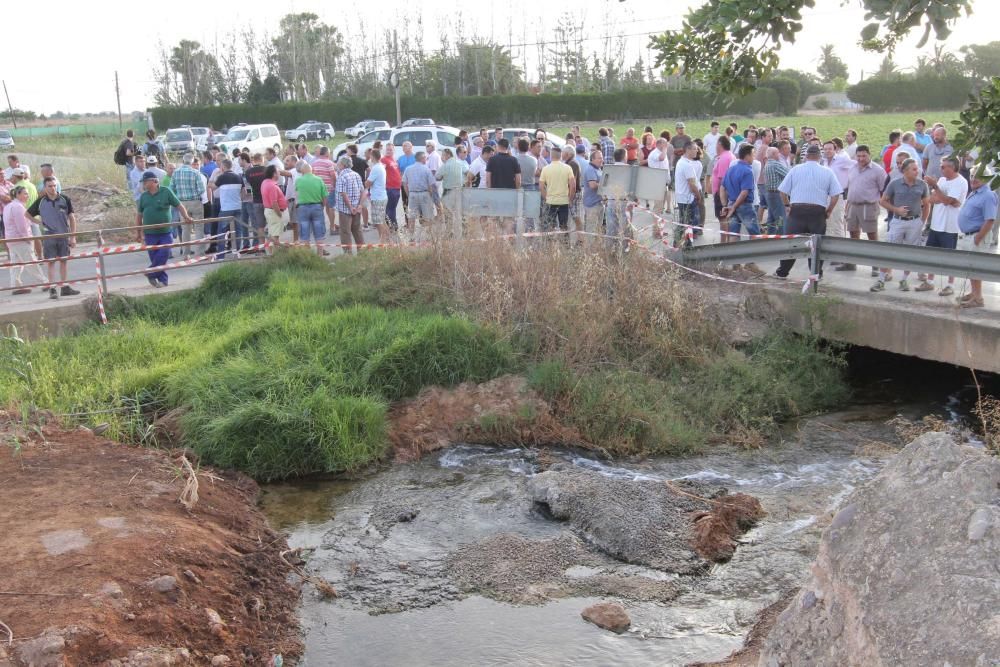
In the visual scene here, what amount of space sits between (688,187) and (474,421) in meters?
7.58

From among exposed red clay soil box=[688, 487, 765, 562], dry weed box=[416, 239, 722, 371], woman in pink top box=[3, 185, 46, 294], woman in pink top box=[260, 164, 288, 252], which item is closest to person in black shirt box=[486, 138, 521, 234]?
woman in pink top box=[260, 164, 288, 252]

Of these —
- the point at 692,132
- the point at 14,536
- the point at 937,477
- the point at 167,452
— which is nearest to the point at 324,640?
the point at 14,536

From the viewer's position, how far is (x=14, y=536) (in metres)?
6.14

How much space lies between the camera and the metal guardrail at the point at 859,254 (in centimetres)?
923

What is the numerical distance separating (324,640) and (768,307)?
7.30m

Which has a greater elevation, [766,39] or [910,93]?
[910,93]

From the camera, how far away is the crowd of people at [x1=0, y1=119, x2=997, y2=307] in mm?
11406

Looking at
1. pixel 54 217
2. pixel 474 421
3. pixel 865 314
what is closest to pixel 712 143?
pixel 865 314

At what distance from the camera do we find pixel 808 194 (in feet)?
38.3

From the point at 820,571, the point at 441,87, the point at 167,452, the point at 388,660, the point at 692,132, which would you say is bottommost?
the point at 388,660

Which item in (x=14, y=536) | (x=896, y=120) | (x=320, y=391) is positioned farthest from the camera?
(x=896, y=120)

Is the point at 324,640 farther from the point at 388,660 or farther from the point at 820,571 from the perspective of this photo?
the point at 820,571

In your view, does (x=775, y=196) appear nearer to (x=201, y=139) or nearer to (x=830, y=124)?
(x=201, y=139)

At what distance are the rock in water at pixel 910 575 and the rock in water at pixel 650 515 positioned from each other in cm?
267
